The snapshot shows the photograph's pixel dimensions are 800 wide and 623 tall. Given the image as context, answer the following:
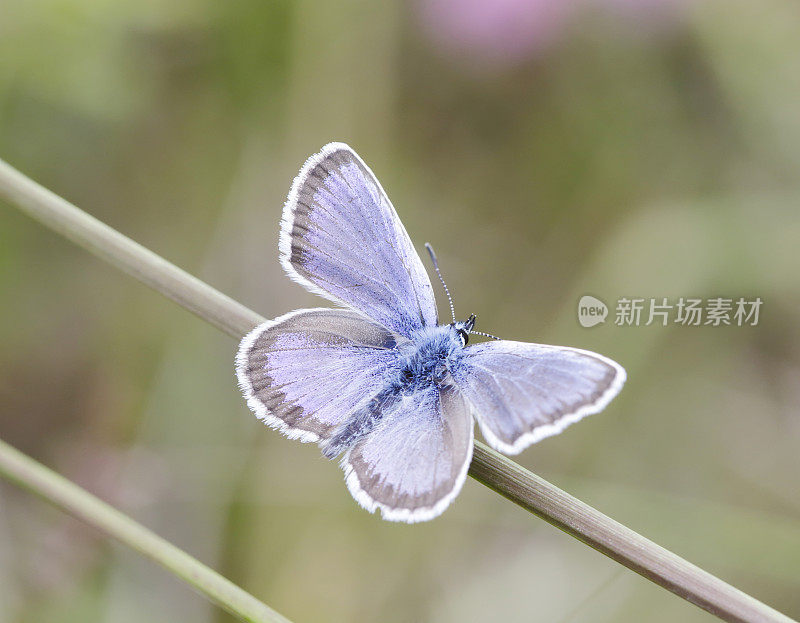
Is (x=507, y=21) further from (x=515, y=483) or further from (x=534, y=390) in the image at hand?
(x=515, y=483)

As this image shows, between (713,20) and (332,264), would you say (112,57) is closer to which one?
(332,264)

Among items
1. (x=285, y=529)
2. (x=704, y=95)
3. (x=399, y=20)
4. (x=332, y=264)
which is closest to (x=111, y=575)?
(x=285, y=529)

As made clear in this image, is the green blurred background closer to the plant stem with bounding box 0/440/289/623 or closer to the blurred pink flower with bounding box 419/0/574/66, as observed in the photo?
the blurred pink flower with bounding box 419/0/574/66

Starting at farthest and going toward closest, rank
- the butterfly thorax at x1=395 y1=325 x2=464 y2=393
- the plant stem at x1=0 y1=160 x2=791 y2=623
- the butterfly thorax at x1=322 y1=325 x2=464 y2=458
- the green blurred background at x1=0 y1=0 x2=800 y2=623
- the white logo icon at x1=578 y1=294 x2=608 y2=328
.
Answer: the white logo icon at x1=578 y1=294 x2=608 y2=328
the green blurred background at x1=0 y1=0 x2=800 y2=623
the butterfly thorax at x1=395 y1=325 x2=464 y2=393
the butterfly thorax at x1=322 y1=325 x2=464 y2=458
the plant stem at x1=0 y1=160 x2=791 y2=623

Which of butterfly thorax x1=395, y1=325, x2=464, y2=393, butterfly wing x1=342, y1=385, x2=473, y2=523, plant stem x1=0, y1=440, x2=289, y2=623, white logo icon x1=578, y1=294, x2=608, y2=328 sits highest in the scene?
white logo icon x1=578, y1=294, x2=608, y2=328

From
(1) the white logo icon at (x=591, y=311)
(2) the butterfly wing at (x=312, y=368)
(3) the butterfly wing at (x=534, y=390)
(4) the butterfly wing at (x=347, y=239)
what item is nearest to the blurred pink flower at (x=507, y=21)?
(1) the white logo icon at (x=591, y=311)

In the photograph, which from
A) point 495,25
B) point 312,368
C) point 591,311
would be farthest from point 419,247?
point 312,368

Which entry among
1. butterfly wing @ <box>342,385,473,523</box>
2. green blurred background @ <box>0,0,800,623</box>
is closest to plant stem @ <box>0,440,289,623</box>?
butterfly wing @ <box>342,385,473,523</box>

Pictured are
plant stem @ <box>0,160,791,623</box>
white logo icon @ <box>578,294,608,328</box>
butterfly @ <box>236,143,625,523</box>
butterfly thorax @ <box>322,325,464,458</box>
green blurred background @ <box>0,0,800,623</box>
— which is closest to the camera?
plant stem @ <box>0,160,791,623</box>

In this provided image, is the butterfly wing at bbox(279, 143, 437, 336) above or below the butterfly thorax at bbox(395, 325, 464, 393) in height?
above
